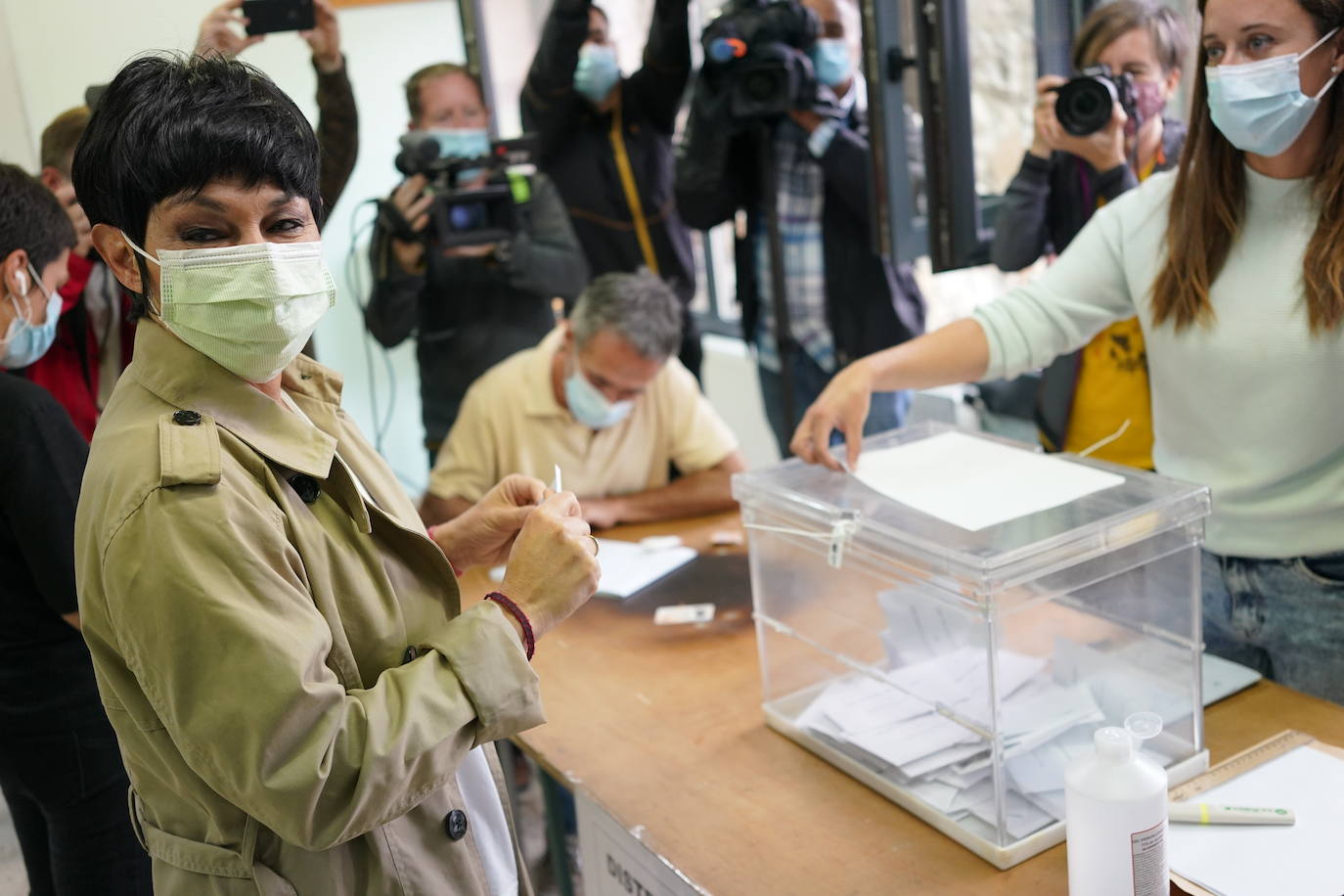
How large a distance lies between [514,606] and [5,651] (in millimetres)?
934

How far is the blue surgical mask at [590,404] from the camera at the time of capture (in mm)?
2486

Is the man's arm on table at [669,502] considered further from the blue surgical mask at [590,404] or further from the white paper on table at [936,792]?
the white paper on table at [936,792]

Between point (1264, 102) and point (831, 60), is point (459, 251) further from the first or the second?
point (1264, 102)

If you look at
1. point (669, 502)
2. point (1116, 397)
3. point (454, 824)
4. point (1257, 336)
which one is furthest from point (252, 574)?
point (1116, 397)

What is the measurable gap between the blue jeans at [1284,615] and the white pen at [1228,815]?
0.37 metres

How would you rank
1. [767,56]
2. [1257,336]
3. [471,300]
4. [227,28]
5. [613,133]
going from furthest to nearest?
[613,133], [471,300], [767,56], [227,28], [1257,336]

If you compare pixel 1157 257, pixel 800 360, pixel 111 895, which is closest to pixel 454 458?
pixel 800 360

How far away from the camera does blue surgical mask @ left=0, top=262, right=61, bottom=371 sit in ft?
5.48

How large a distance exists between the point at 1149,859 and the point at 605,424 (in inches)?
65.1

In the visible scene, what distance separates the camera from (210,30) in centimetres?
233

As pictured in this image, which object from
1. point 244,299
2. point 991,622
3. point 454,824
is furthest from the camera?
point 991,622

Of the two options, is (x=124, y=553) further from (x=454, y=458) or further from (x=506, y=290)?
(x=506, y=290)

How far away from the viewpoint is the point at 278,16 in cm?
246

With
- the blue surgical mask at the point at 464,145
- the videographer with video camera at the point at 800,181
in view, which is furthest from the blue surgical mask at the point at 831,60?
the blue surgical mask at the point at 464,145
